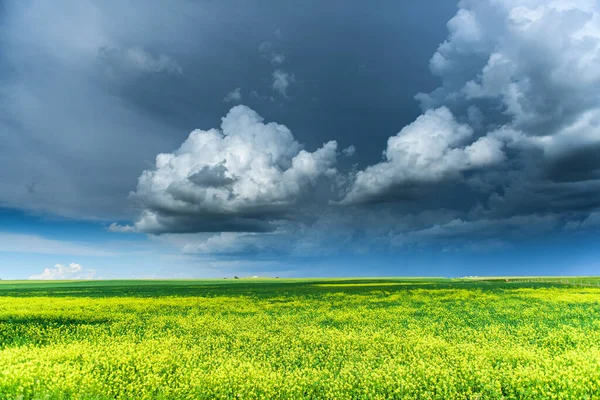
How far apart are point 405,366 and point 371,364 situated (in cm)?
157

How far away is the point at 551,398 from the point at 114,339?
75.0ft

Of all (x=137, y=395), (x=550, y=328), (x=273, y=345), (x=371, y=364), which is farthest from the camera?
(x=550, y=328)

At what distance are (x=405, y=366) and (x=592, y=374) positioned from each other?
268 inches

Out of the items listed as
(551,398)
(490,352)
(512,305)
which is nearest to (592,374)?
(551,398)

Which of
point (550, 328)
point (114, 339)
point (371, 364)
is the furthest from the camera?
point (550, 328)

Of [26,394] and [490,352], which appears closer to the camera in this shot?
[26,394]

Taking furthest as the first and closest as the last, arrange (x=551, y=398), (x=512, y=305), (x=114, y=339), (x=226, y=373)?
(x=512, y=305)
(x=114, y=339)
(x=226, y=373)
(x=551, y=398)

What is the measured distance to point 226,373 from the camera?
16156mm

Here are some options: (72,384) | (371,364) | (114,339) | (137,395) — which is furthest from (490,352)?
(114,339)

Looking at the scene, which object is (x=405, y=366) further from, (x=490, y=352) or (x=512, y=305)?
(x=512, y=305)

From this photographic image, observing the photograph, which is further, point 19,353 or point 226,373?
point 19,353

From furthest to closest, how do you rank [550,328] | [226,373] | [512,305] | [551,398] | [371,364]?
[512,305] < [550,328] < [371,364] < [226,373] < [551,398]

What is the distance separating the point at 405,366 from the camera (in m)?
16.5

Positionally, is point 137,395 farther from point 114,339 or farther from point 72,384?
point 114,339
